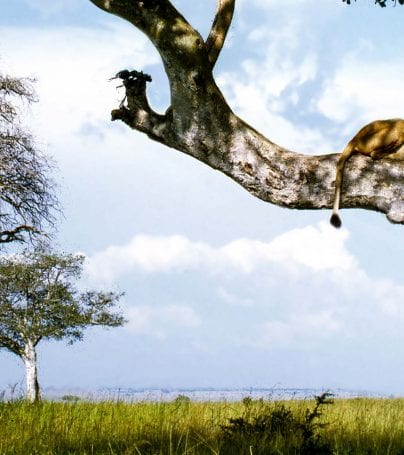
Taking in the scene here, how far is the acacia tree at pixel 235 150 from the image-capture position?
8.27 metres

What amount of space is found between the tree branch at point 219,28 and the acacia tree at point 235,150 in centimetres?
15

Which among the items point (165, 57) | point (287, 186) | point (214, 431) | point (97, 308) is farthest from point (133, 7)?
point (97, 308)

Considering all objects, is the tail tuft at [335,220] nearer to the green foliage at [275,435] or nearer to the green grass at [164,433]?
the green foliage at [275,435]

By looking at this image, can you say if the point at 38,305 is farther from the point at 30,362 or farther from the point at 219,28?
the point at 219,28

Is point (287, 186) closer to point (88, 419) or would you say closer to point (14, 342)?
point (88, 419)

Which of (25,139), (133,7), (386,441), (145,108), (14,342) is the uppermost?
(25,139)

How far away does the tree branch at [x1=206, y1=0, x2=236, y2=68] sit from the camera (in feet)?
28.4

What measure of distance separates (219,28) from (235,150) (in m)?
1.62

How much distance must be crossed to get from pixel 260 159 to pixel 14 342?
2077cm

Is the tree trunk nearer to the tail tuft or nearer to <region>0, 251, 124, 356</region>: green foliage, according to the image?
<region>0, 251, 124, 356</region>: green foliage

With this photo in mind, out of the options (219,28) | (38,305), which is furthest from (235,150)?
(38,305)

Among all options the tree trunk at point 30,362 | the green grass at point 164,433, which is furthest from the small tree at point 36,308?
the green grass at point 164,433

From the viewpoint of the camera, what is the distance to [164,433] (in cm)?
800

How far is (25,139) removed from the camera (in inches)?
734
